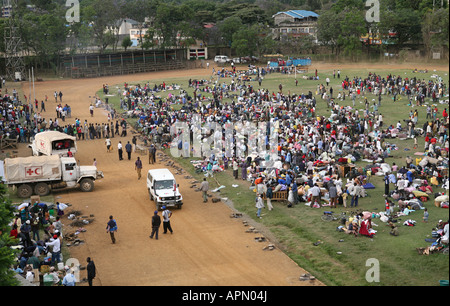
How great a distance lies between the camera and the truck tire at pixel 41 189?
28438 millimetres

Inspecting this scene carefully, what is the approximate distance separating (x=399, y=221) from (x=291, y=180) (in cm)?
629

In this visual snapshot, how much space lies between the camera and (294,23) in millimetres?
106938

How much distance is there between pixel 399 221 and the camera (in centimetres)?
2236

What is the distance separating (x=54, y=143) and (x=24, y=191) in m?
5.71

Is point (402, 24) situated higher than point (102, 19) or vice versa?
point (102, 19)

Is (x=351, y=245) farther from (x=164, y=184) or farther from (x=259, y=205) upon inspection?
(x=164, y=184)

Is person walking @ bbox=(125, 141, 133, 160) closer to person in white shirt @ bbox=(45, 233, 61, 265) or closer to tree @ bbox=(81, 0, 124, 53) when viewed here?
person in white shirt @ bbox=(45, 233, 61, 265)

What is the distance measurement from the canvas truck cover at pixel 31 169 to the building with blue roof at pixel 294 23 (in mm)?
79935

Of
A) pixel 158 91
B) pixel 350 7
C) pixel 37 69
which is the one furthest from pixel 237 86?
pixel 37 69

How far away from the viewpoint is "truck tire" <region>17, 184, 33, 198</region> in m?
28.1

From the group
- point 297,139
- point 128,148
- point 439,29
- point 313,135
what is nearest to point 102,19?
point 128,148

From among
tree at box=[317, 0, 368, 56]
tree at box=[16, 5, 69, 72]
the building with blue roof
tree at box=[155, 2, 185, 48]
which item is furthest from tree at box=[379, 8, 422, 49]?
tree at box=[16, 5, 69, 72]

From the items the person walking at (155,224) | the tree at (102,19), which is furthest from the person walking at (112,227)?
the tree at (102,19)

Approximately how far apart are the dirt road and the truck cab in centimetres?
60
